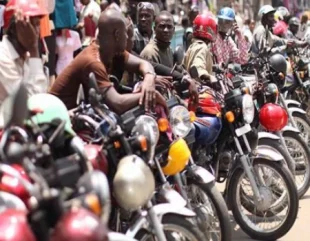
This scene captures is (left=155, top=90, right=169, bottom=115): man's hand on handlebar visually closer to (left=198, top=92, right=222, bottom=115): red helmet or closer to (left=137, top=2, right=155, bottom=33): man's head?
(left=198, top=92, right=222, bottom=115): red helmet

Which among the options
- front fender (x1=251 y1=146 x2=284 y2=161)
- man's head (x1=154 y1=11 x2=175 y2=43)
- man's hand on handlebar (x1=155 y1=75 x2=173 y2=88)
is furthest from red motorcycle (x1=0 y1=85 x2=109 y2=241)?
man's head (x1=154 y1=11 x2=175 y2=43)

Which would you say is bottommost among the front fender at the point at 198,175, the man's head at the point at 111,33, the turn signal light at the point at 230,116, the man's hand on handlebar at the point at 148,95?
the front fender at the point at 198,175

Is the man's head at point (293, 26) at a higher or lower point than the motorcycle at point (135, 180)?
lower

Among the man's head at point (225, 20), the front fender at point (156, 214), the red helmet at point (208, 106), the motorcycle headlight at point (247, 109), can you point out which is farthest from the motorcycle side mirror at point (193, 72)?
the man's head at point (225, 20)

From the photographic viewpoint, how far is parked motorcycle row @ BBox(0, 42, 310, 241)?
240 centimetres

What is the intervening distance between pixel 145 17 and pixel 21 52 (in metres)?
3.40

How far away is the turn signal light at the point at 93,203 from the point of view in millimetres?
2363

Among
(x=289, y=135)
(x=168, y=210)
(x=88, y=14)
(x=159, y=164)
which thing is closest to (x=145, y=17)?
(x=88, y=14)

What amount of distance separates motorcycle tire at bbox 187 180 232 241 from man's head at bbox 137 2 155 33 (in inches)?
121

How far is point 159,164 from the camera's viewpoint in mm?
3738

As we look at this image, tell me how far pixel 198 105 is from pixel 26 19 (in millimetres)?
1714

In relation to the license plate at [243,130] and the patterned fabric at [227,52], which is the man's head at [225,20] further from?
the license plate at [243,130]

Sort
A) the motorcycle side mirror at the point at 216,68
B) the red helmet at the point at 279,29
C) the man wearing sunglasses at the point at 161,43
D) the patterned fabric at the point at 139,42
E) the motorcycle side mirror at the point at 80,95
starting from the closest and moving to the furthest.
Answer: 1. the motorcycle side mirror at the point at 80,95
2. the motorcycle side mirror at the point at 216,68
3. the man wearing sunglasses at the point at 161,43
4. the patterned fabric at the point at 139,42
5. the red helmet at the point at 279,29

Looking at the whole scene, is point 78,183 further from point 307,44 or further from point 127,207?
point 307,44
